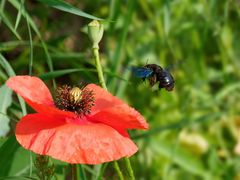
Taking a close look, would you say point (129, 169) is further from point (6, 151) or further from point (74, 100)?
point (6, 151)

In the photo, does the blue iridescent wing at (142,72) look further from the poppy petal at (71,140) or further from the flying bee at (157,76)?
the poppy petal at (71,140)

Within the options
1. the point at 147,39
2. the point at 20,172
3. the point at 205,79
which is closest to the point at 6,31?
the point at 147,39

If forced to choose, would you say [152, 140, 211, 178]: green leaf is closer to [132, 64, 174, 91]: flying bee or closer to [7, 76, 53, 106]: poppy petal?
[132, 64, 174, 91]: flying bee

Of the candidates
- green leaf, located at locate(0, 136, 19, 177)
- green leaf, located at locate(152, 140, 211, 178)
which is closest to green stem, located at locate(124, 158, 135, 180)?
green leaf, located at locate(0, 136, 19, 177)

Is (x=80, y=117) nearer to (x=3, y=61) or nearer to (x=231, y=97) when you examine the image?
(x=3, y=61)

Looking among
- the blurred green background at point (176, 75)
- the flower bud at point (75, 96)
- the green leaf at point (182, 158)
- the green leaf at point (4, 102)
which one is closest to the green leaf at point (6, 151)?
the green leaf at point (4, 102)

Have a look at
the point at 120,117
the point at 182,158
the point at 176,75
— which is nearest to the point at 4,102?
the point at 120,117
